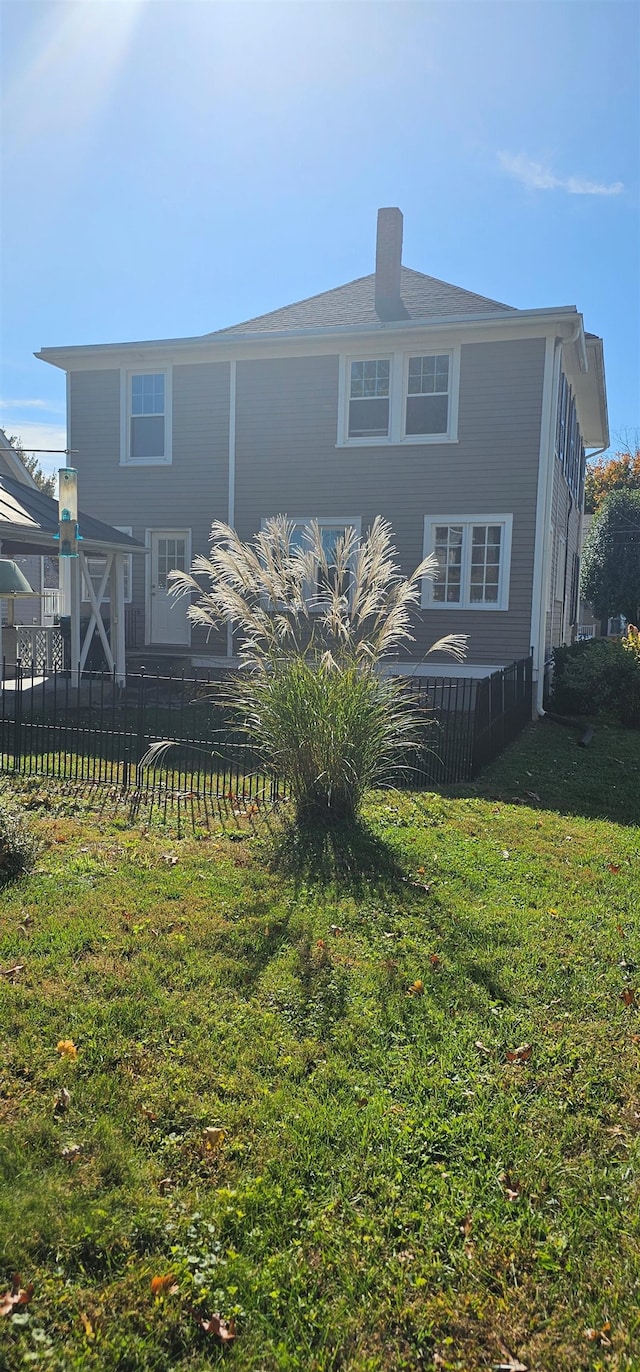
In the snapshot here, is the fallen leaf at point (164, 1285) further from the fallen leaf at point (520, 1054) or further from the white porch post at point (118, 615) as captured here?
the white porch post at point (118, 615)

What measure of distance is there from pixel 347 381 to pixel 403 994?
13.1 metres

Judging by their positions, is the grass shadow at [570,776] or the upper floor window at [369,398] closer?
the grass shadow at [570,776]

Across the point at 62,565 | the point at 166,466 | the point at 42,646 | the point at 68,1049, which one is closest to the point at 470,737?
the point at 68,1049

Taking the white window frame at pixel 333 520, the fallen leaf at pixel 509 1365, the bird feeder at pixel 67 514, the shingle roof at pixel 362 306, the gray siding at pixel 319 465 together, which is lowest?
the fallen leaf at pixel 509 1365

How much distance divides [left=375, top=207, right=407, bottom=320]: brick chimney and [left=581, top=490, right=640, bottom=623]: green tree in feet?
50.6

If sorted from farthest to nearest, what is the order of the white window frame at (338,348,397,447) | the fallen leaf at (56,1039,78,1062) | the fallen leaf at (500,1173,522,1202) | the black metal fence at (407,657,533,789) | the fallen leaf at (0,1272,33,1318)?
the white window frame at (338,348,397,447) → the black metal fence at (407,657,533,789) → the fallen leaf at (56,1039,78,1062) → the fallen leaf at (500,1173,522,1202) → the fallen leaf at (0,1272,33,1318)

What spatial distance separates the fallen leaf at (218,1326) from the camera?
7.42ft

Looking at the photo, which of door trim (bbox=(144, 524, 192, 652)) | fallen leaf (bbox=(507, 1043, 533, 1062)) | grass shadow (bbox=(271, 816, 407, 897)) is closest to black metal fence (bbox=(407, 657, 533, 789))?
grass shadow (bbox=(271, 816, 407, 897))

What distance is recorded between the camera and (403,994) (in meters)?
4.09

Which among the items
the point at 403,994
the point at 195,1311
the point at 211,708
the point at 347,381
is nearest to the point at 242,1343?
the point at 195,1311

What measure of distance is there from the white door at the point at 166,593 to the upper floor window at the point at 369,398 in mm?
3946

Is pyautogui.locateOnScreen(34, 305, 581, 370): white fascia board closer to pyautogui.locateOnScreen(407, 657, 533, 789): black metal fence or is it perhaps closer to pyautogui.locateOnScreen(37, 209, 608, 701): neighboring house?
pyautogui.locateOnScreen(37, 209, 608, 701): neighboring house

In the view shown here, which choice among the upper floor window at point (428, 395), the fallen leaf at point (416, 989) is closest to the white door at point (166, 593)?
the upper floor window at point (428, 395)

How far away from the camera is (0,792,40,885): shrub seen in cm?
549
